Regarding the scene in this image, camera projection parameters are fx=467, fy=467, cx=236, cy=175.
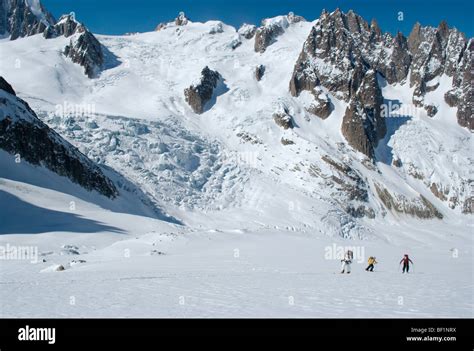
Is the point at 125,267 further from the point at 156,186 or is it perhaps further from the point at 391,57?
the point at 391,57

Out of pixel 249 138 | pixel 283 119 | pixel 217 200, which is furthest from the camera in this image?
pixel 283 119

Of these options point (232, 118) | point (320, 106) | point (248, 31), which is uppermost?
point (248, 31)

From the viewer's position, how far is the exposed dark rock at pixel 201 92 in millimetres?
113438

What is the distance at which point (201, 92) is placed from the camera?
377 ft

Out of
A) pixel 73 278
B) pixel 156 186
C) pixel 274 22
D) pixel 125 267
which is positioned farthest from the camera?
pixel 274 22

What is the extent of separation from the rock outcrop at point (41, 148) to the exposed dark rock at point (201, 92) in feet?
146

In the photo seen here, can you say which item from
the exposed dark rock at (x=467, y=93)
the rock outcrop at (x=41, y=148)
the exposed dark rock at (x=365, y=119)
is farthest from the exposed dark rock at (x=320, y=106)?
the rock outcrop at (x=41, y=148)

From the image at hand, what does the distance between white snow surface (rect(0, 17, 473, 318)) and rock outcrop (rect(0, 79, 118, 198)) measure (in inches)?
89.6

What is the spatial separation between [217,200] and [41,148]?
30709mm

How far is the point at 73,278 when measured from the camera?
870 inches

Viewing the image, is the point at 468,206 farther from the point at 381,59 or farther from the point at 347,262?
the point at 347,262

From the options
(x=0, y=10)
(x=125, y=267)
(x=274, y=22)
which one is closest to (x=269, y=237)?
(x=125, y=267)

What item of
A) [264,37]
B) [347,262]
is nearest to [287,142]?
[264,37]

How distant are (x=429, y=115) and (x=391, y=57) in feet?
103
